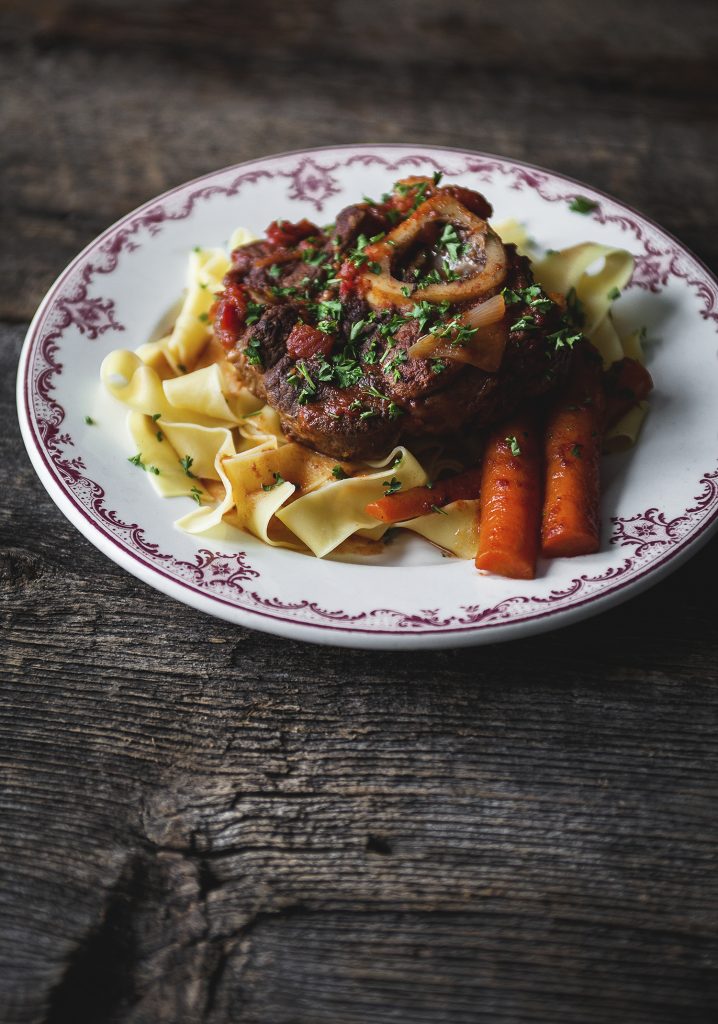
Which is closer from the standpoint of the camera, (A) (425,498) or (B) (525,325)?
(B) (525,325)

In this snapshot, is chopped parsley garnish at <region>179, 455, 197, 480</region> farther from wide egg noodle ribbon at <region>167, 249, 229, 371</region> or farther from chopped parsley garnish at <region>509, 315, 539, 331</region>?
chopped parsley garnish at <region>509, 315, 539, 331</region>

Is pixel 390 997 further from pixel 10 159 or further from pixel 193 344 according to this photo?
pixel 10 159

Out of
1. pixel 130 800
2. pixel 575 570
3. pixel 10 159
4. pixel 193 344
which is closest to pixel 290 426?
pixel 193 344

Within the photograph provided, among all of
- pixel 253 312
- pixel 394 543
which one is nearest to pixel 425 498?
pixel 394 543

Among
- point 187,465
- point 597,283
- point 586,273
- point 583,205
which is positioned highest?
point 583,205

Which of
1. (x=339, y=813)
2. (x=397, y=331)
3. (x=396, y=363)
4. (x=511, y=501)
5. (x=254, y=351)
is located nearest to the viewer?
(x=339, y=813)

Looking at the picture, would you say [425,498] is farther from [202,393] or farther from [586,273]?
[586,273]
